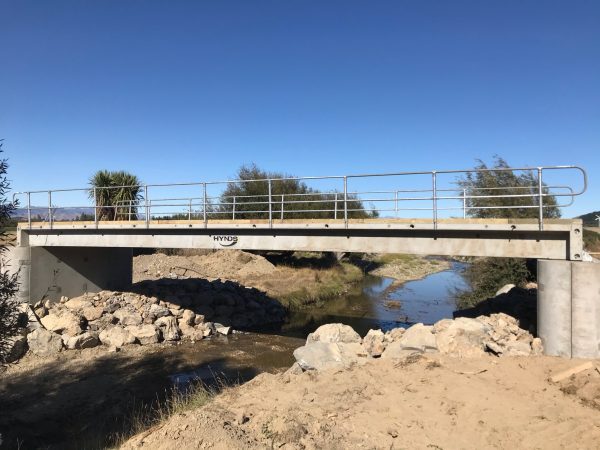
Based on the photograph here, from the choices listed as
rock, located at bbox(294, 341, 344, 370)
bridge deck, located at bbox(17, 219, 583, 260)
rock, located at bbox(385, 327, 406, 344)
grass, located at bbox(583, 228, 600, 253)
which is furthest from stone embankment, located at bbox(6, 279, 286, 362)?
grass, located at bbox(583, 228, 600, 253)

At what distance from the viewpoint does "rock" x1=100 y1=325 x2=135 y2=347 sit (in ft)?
56.6

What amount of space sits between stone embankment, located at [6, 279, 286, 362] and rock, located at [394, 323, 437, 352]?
10560mm

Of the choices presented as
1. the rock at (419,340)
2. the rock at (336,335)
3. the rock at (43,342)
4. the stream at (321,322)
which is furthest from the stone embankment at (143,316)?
the rock at (419,340)

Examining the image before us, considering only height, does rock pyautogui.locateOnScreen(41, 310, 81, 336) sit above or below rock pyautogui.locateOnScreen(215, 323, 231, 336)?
above

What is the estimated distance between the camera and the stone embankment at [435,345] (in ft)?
35.9

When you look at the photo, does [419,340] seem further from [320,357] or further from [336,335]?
[336,335]

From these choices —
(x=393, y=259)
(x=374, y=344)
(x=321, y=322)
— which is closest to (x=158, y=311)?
(x=321, y=322)

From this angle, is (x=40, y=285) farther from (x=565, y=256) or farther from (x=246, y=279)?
(x=565, y=256)

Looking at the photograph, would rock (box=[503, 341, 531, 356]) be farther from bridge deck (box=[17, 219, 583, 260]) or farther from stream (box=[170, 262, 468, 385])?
stream (box=[170, 262, 468, 385])

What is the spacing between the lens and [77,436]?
10375 millimetres

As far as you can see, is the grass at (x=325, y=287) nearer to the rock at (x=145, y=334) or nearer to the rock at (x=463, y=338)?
the rock at (x=145, y=334)

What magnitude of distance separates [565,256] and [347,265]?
31057 millimetres

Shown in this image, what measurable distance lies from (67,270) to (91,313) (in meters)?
3.05

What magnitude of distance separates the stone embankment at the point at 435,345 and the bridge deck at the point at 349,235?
214cm
